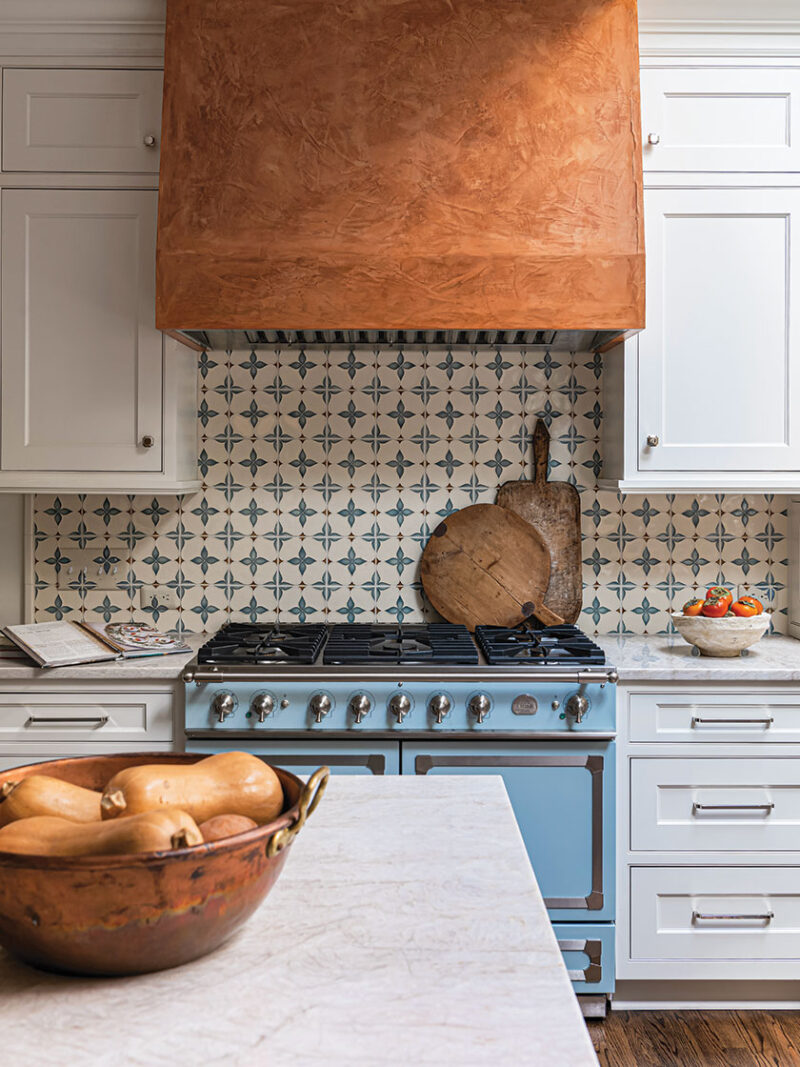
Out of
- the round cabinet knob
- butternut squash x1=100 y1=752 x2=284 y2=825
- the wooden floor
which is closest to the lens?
butternut squash x1=100 y1=752 x2=284 y2=825

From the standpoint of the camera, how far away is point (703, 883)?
8.30 feet

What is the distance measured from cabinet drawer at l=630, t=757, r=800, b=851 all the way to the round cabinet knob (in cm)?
21

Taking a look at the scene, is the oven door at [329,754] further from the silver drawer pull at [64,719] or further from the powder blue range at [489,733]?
the silver drawer pull at [64,719]

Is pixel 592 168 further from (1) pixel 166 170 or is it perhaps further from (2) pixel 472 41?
(1) pixel 166 170

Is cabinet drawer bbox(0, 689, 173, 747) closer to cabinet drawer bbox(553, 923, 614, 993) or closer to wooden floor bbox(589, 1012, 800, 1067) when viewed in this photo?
cabinet drawer bbox(553, 923, 614, 993)

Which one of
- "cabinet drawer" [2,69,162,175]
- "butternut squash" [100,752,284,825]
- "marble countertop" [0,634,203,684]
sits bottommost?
"marble countertop" [0,634,203,684]

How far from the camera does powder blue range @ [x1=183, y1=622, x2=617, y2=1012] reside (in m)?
2.48

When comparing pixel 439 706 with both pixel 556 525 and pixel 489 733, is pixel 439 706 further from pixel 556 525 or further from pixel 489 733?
pixel 556 525

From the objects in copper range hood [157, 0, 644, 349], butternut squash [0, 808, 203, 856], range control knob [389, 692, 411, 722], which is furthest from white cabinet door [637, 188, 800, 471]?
butternut squash [0, 808, 203, 856]

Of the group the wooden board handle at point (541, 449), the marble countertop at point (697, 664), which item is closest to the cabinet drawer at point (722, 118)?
the wooden board handle at point (541, 449)

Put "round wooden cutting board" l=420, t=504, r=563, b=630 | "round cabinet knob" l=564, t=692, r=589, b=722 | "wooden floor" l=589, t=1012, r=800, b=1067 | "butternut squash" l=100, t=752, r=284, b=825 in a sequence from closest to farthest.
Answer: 1. "butternut squash" l=100, t=752, r=284, b=825
2. "wooden floor" l=589, t=1012, r=800, b=1067
3. "round cabinet knob" l=564, t=692, r=589, b=722
4. "round wooden cutting board" l=420, t=504, r=563, b=630

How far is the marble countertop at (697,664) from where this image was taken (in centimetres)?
251

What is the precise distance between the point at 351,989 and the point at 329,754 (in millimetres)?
1720

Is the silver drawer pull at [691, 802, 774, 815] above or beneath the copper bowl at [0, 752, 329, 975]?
beneath
